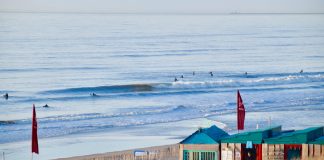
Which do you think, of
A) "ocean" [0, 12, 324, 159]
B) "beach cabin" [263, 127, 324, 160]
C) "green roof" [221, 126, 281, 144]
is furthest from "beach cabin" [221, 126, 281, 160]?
"ocean" [0, 12, 324, 159]

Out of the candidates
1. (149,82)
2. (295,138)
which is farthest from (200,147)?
(149,82)

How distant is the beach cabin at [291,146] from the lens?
73.5ft

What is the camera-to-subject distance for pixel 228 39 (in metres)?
106

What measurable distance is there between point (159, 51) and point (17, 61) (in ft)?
53.7

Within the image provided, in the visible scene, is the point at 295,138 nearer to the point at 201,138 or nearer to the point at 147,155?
the point at 201,138

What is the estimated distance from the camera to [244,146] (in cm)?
2280

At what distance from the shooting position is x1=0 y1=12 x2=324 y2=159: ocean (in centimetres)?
3796

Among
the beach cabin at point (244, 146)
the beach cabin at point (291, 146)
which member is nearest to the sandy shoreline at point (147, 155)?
the beach cabin at point (244, 146)

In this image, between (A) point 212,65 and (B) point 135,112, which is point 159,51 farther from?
(B) point 135,112

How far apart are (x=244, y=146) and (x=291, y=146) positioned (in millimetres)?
1081

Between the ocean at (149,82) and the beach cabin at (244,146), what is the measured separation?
9.51m

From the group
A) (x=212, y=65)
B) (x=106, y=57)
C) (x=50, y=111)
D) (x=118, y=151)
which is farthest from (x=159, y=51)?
(x=118, y=151)

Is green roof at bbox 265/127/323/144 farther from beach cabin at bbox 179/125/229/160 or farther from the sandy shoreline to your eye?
the sandy shoreline

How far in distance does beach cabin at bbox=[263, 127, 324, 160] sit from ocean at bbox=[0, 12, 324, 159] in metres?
10.3
